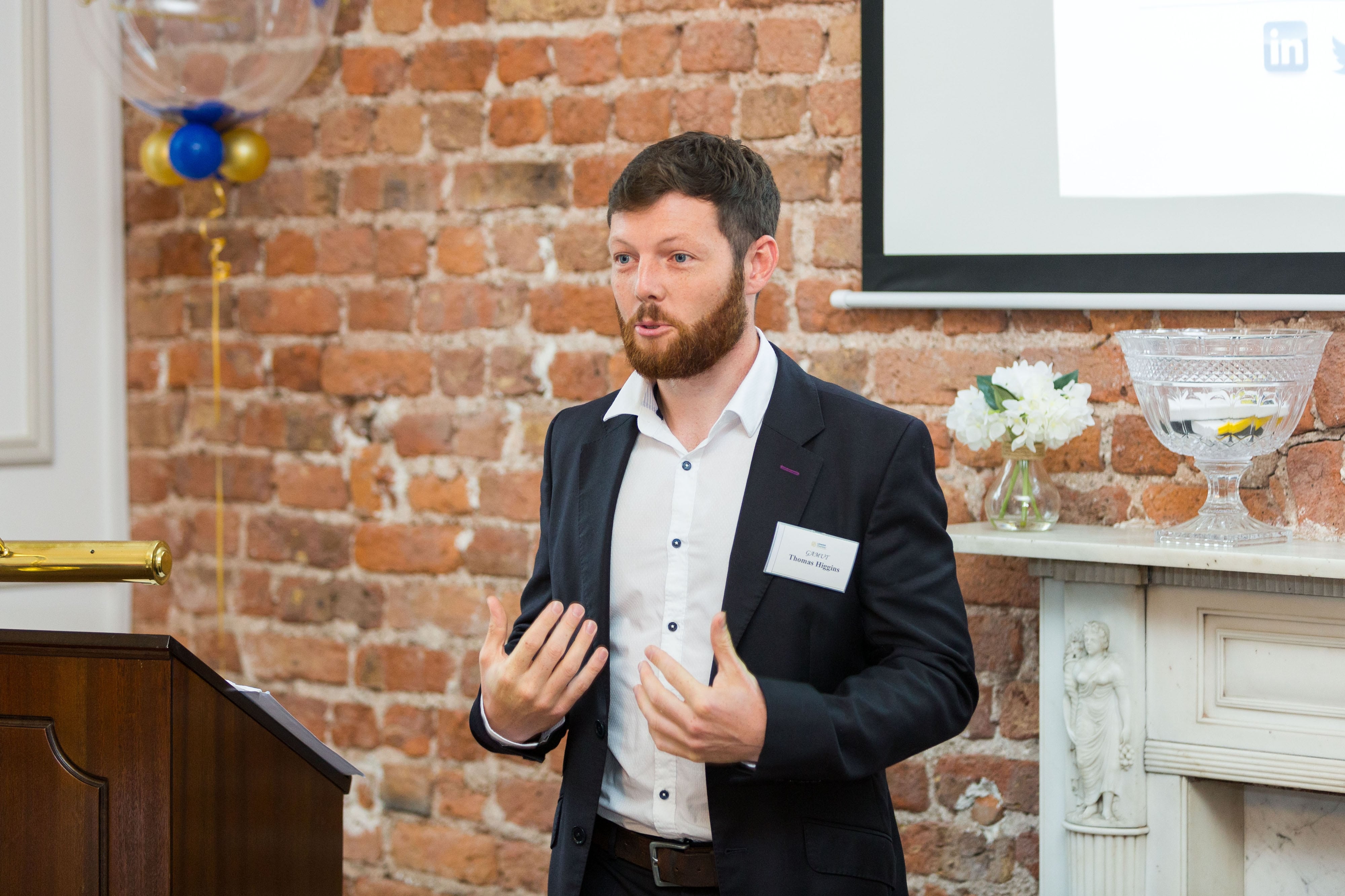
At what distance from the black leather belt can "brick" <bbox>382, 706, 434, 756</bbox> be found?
122 centimetres

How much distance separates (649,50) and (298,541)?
4.34 ft

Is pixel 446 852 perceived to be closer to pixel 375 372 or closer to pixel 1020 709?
pixel 375 372

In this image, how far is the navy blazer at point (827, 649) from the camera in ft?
4.30

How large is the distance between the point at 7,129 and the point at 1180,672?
258cm

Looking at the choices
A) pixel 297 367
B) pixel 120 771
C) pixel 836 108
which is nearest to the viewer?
pixel 120 771

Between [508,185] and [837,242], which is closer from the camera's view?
[837,242]

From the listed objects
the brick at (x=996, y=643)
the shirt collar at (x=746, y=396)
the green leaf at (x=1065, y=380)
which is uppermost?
the green leaf at (x=1065, y=380)

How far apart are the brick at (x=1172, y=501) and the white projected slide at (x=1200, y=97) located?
48 centimetres

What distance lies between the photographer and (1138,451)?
196 cm

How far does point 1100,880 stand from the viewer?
177cm

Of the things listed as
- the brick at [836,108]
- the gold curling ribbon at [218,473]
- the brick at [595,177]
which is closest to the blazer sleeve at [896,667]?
the brick at [836,108]

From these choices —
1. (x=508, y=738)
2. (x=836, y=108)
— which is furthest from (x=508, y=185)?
(x=508, y=738)

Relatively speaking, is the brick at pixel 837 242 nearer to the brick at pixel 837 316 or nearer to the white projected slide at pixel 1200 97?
the brick at pixel 837 316

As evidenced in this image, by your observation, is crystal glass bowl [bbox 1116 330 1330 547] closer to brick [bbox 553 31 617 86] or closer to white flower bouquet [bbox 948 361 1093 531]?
white flower bouquet [bbox 948 361 1093 531]
